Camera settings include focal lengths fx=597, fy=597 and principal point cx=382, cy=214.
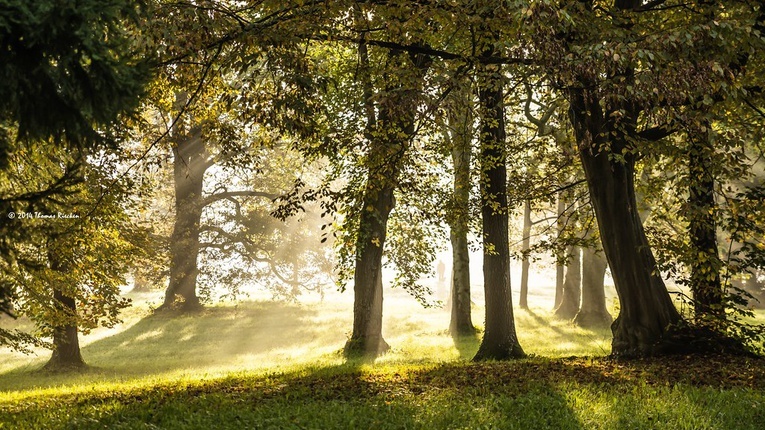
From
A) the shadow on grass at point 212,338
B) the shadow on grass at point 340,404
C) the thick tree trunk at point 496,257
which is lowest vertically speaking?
the shadow on grass at point 212,338

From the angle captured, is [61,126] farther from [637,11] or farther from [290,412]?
[637,11]

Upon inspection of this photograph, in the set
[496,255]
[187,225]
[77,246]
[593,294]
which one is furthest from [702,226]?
[187,225]

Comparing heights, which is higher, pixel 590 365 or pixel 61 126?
pixel 61 126

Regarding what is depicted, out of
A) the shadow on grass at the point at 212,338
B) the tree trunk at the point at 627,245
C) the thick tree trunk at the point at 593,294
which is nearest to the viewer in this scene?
the tree trunk at the point at 627,245

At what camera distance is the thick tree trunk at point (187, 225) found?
28727mm

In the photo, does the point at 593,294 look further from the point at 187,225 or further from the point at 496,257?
the point at 187,225

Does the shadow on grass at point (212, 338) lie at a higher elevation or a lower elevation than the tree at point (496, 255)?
lower

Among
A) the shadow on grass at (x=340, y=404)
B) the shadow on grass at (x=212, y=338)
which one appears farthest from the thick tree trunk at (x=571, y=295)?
the shadow on grass at (x=340, y=404)

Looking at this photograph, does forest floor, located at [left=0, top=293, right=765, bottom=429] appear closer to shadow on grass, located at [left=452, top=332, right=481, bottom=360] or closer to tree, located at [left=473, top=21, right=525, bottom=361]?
tree, located at [left=473, top=21, right=525, bottom=361]

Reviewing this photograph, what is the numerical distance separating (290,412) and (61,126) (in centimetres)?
418

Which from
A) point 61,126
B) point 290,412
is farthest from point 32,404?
point 61,126

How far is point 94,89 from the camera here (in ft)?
18.2

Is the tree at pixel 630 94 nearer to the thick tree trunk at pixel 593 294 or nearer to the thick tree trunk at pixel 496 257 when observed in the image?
the thick tree trunk at pixel 496 257

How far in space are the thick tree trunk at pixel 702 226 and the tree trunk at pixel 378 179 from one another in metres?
4.24
